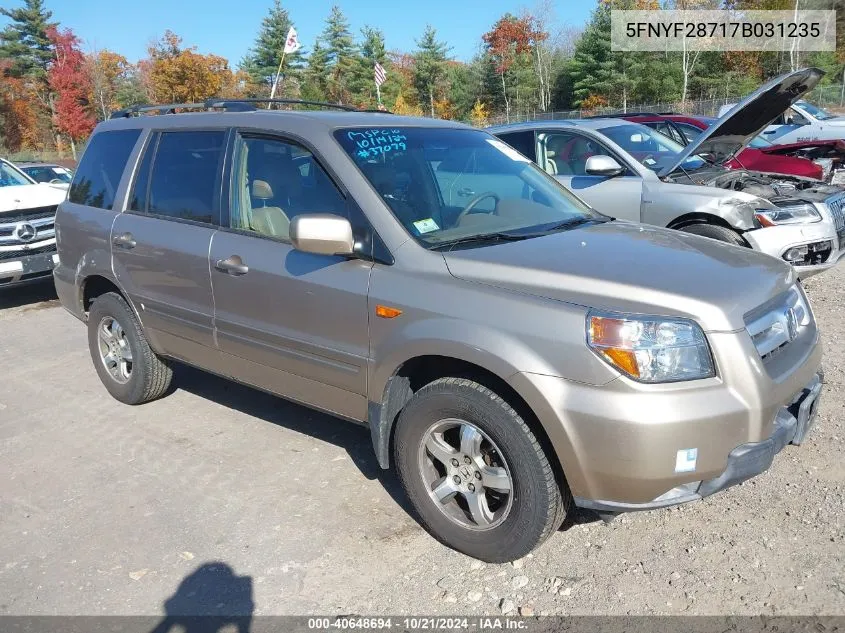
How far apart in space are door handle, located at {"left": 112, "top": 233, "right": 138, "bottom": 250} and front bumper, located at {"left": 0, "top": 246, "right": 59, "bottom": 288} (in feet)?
14.4

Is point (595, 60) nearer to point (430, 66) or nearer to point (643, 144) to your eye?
point (430, 66)

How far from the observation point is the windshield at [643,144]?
776cm

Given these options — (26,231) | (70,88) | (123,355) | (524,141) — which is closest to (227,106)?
(123,355)

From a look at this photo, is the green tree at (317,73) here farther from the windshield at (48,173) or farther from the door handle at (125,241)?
the door handle at (125,241)

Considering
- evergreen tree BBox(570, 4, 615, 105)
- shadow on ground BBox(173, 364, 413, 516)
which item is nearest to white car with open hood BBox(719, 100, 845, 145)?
shadow on ground BBox(173, 364, 413, 516)

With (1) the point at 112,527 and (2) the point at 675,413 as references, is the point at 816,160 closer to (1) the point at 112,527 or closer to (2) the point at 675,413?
(2) the point at 675,413

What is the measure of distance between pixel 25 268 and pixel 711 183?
7.66 meters

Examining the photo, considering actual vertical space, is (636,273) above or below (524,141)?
below

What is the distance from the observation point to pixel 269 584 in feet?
9.93

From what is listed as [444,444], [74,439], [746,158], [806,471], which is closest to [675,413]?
[444,444]

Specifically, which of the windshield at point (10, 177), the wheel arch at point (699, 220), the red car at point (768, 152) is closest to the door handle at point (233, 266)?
the wheel arch at point (699, 220)

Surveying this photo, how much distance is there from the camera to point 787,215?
6301 millimetres

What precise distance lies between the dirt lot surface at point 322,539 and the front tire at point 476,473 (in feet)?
0.51

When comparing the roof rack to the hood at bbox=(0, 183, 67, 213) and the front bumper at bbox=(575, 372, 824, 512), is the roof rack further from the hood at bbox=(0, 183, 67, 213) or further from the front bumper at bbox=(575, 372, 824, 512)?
the hood at bbox=(0, 183, 67, 213)
